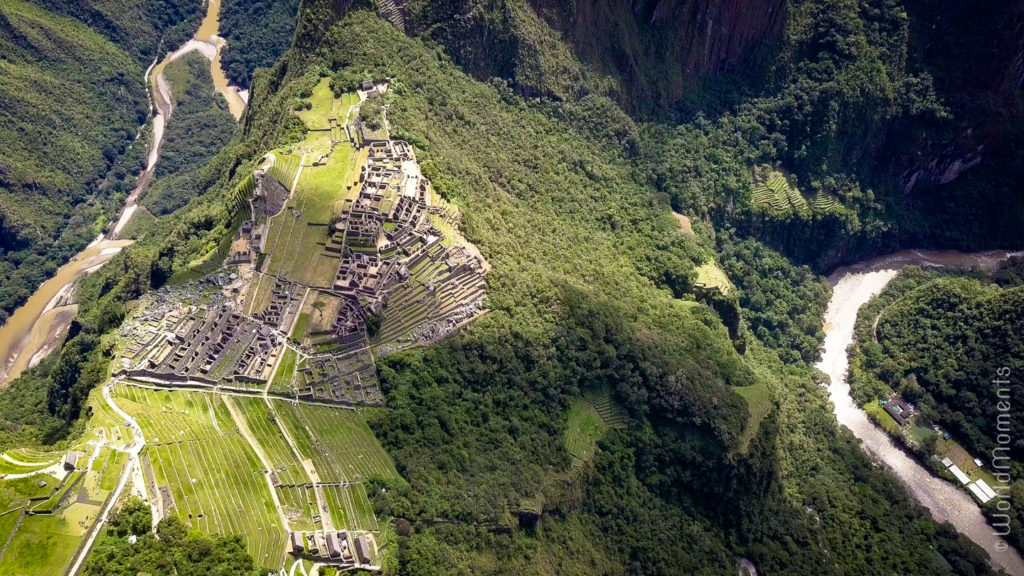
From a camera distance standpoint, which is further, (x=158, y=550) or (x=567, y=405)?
(x=567, y=405)

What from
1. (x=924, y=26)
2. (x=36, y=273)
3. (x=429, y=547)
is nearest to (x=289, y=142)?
(x=429, y=547)

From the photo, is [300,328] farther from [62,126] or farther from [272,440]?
[62,126]

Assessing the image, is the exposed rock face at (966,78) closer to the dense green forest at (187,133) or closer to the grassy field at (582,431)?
the grassy field at (582,431)

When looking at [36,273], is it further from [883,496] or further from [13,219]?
[883,496]

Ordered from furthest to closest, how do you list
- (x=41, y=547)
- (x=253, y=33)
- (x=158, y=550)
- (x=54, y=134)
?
(x=253, y=33), (x=54, y=134), (x=158, y=550), (x=41, y=547)

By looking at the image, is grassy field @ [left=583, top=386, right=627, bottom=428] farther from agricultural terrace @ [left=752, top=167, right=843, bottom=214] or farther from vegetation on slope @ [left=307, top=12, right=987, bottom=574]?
agricultural terrace @ [left=752, top=167, right=843, bottom=214]

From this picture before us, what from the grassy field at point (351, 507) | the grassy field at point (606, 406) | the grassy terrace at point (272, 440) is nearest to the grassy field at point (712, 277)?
the grassy field at point (606, 406)

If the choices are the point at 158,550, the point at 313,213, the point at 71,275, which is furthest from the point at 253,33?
the point at 158,550
